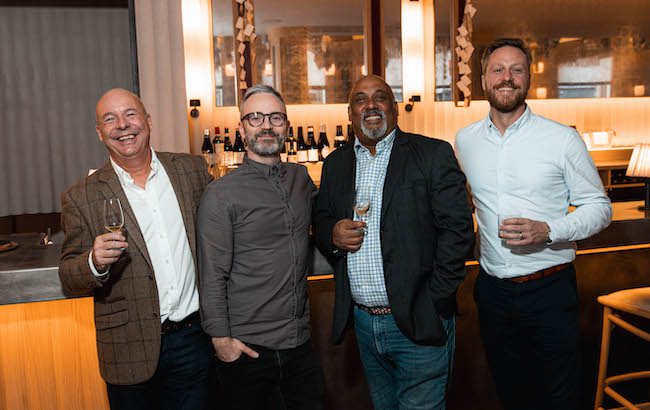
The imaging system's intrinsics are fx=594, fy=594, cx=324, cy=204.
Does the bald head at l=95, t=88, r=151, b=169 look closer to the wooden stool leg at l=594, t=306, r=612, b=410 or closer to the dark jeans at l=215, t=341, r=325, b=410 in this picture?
the dark jeans at l=215, t=341, r=325, b=410

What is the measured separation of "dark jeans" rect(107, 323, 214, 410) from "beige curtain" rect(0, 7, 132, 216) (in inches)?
136

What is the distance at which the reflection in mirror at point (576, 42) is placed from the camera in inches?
247

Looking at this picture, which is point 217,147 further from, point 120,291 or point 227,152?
point 120,291

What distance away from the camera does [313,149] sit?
5430 millimetres

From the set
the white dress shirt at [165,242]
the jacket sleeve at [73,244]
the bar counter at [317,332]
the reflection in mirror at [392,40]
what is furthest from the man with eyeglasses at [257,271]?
the reflection in mirror at [392,40]

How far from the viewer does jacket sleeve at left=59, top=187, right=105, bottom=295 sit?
74.3 inches

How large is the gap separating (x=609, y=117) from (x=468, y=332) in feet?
15.9

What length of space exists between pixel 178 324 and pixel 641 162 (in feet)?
8.92

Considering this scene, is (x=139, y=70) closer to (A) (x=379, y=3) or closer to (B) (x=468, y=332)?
(A) (x=379, y=3)

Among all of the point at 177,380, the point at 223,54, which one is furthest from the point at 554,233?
the point at 223,54

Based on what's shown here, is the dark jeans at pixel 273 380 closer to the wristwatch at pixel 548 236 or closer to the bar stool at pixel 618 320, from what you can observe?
the wristwatch at pixel 548 236

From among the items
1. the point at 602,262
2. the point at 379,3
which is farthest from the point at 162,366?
the point at 379,3

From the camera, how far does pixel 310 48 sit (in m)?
5.74

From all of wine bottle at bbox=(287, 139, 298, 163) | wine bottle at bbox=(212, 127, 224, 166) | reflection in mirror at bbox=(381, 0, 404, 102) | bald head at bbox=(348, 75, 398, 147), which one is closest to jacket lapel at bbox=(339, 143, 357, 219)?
bald head at bbox=(348, 75, 398, 147)
